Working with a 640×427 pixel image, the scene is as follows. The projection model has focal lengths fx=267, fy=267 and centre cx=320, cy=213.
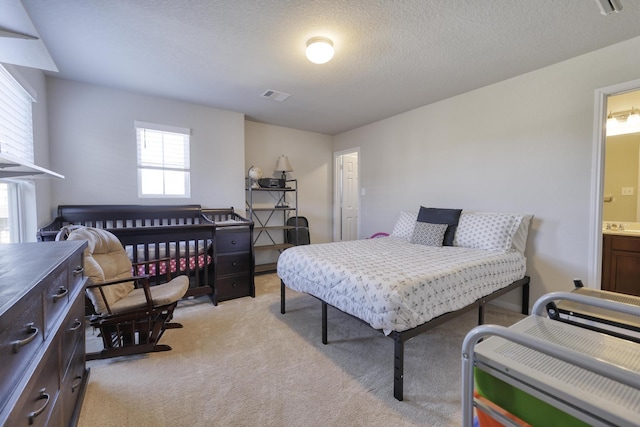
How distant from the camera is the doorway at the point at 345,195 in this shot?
5.50m

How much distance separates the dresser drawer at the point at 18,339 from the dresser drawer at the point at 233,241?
219 cm

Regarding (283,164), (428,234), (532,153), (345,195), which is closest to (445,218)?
(428,234)

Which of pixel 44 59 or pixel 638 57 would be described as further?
pixel 638 57

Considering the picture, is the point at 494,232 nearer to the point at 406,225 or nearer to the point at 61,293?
the point at 406,225

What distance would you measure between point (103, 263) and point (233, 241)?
1.25 m

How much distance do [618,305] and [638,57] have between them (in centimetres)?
252

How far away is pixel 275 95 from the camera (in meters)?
3.36

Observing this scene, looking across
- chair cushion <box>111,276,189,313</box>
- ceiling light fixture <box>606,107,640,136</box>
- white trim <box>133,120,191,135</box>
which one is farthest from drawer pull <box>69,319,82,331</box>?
ceiling light fixture <box>606,107,640,136</box>

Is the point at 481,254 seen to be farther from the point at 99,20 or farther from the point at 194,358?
the point at 99,20

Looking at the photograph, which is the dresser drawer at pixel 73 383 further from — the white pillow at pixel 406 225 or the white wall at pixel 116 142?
the white pillow at pixel 406 225

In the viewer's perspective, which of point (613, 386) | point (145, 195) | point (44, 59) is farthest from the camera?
point (145, 195)

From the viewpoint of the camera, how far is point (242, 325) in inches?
99.3

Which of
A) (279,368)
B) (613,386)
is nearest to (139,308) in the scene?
(279,368)

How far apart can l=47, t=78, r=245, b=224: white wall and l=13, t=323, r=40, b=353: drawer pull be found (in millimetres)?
3000
